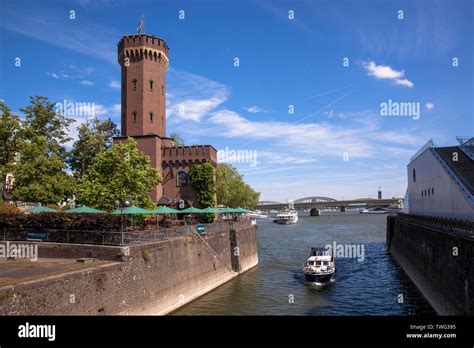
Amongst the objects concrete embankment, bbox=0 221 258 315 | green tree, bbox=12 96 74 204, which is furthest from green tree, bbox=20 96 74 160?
concrete embankment, bbox=0 221 258 315

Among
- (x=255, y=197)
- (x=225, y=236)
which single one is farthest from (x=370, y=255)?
(x=255, y=197)

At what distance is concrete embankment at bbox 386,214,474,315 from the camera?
19.3 metres

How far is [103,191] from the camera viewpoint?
1581 inches

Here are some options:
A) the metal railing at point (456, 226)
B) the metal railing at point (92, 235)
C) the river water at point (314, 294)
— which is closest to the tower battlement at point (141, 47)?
the metal railing at point (92, 235)

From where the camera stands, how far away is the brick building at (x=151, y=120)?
56.2 m

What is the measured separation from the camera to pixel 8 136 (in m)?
45.9

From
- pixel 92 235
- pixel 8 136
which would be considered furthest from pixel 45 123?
pixel 92 235

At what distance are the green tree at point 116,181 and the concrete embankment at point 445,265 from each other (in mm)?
27138

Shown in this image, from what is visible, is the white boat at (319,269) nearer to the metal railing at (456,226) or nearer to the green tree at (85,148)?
the metal railing at (456,226)

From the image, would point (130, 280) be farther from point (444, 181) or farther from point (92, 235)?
point (444, 181)

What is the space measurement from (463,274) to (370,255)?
3828cm

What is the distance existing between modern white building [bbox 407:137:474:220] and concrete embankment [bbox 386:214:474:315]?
106 inches

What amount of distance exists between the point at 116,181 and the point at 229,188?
171 feet

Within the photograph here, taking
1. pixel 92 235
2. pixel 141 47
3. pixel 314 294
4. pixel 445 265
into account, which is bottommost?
pixel 314 294
